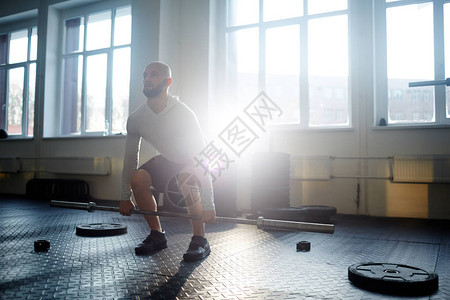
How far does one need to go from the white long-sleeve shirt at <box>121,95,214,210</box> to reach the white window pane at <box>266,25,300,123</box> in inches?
106

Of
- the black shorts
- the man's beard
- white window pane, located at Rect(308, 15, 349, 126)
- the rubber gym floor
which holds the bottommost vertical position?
the rubber gym floor

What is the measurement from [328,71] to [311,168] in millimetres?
1148

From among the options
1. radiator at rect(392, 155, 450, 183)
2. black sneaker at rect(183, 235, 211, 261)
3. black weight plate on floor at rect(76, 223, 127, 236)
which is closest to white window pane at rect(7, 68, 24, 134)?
black weight plate on floor at rect(76, 223, 127, 236)

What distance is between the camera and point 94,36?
6.04m

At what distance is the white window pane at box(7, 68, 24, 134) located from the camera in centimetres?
664

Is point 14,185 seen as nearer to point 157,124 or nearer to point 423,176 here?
point 157,124

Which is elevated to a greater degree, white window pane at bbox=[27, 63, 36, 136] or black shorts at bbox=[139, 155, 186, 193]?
white window pane at bbox=[27, 63, 36, 136]

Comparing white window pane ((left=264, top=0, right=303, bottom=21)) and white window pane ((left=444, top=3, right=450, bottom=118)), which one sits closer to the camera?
white window pane ((left=444, top=3, right=450, bottom=118))

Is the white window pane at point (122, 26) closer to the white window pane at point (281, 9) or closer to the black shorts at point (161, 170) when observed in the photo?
the white window pane at point (281, 9)

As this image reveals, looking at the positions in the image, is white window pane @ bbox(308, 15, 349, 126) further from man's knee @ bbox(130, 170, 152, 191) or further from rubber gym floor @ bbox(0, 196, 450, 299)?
man's knee @ bbox(130, 170, 152, 191)

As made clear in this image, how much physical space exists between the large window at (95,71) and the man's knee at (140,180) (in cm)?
363

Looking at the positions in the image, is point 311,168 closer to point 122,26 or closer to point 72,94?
point 122,26

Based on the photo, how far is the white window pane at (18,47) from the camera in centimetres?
667

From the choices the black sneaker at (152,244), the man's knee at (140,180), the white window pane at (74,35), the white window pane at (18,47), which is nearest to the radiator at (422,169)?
the black sneaker at (152,244)
